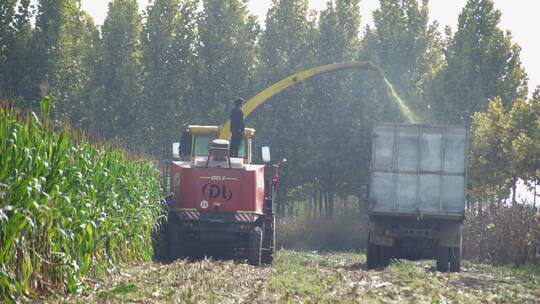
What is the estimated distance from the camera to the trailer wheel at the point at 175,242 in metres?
20.9

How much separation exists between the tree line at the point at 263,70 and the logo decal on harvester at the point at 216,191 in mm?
22896

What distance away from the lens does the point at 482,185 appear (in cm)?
3456

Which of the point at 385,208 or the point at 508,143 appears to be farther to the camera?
the point at 508,143

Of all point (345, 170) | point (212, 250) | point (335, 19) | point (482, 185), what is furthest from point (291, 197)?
point (212, 250)

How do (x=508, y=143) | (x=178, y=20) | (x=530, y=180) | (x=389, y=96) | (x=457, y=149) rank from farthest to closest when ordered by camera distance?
1. (x=178, y=20)
2. (x=389, y=96)
3. (x=508, y=143)
4. (x=530, y=180)
5. (x=457, y=149)

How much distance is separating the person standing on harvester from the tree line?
2110cm

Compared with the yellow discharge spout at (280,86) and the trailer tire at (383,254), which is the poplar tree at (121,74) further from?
the trailer tire at (383,254)

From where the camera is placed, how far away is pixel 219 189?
69.2 ft

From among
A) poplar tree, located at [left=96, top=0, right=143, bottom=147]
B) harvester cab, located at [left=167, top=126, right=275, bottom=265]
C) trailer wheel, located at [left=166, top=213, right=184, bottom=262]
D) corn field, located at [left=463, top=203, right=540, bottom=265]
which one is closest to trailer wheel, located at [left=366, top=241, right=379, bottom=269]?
harvester cab, located at [left=167, top=126, right=275, bottom=265]

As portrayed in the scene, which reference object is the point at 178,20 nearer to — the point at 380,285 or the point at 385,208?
the point at 385,208

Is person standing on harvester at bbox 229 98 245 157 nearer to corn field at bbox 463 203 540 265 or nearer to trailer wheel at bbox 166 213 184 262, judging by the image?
trailer wheel at bbox 166 213 184 262

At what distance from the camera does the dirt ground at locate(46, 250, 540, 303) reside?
41.4 feet

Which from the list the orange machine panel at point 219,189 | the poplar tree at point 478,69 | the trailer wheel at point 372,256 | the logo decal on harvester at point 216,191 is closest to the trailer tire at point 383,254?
the trailer wheel at point 372,256

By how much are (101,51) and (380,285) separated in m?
34.5
